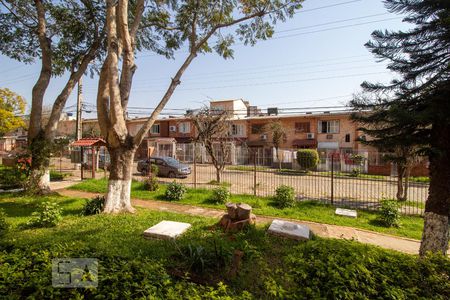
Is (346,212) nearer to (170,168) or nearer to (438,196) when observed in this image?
(438,196)

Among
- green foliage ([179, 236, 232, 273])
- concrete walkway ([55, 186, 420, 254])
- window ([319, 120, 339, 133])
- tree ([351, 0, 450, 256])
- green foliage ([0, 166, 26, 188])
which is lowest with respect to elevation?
concrete walkway ([55, 186, 420, 254])

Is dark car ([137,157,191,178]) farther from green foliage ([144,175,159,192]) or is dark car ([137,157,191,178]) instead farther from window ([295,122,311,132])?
window ([295,122,311,132])

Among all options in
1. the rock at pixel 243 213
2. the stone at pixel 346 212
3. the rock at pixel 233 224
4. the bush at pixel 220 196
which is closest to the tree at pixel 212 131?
the bush at pixel 220 196

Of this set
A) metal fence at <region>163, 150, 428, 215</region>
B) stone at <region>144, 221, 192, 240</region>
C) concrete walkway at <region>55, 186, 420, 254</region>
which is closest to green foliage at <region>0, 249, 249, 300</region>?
stone at <region>144, 221, 192, 240</region>

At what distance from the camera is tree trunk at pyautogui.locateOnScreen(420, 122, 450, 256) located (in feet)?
13.4

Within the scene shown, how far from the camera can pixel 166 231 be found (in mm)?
5875

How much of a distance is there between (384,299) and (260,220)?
224 inches

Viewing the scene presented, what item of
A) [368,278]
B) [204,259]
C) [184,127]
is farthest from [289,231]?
[184,127]

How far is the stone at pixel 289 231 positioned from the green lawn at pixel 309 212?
2161 mm

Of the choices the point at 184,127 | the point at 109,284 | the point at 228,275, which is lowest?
the point at 228,275

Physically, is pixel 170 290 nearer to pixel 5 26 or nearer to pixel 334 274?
pixel 334 274

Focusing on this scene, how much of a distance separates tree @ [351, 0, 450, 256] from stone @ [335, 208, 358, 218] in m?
4.13

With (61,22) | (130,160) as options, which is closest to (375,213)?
(130,160)

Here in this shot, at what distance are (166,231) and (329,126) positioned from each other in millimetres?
26818
